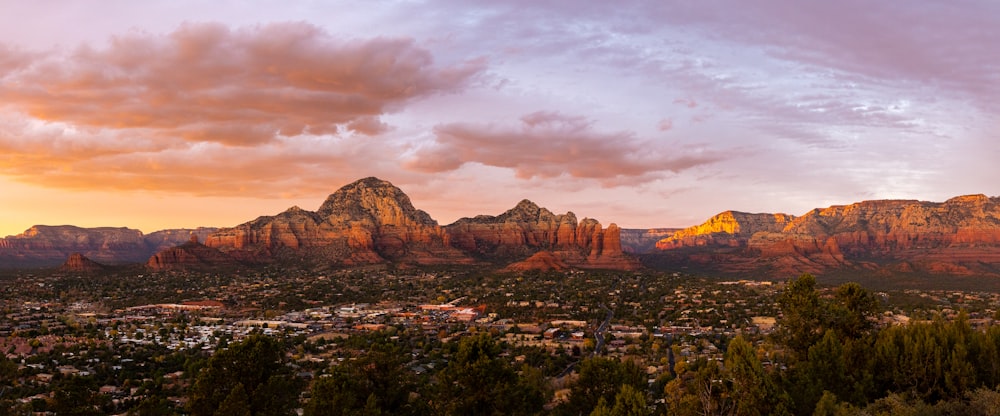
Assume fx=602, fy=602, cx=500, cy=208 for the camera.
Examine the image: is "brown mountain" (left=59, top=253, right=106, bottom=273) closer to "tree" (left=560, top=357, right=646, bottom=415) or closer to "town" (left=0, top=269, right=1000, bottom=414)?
"town" (left=0, top=269, right=1000, bottom=414)

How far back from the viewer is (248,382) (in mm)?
40875

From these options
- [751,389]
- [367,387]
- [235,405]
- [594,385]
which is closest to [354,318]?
[367,387]

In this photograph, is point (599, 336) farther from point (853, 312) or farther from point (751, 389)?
point (751, 389)

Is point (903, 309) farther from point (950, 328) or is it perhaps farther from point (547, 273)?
point (547, 273)

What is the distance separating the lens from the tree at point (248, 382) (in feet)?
127

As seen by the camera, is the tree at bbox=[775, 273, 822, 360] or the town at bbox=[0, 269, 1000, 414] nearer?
the tree at bbox=[775, 273, 822, 360]

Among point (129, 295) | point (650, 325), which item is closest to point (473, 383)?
point (650, 325)

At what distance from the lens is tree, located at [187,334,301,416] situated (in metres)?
38.7

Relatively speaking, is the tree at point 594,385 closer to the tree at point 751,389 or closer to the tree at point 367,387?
the tree at point 751,389

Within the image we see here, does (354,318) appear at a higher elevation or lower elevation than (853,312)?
lower

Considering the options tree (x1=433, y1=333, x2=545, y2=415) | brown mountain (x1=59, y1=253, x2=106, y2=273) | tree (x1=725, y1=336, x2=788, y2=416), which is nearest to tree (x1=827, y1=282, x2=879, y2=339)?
tree (x1=725, y1=336, x2=788, y2=416)

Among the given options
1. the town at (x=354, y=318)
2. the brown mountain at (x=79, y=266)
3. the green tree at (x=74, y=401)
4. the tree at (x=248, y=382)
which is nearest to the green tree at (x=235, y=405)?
the tree at (x=248, y=382)

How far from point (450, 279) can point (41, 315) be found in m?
98.6

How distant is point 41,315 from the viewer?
375ft
